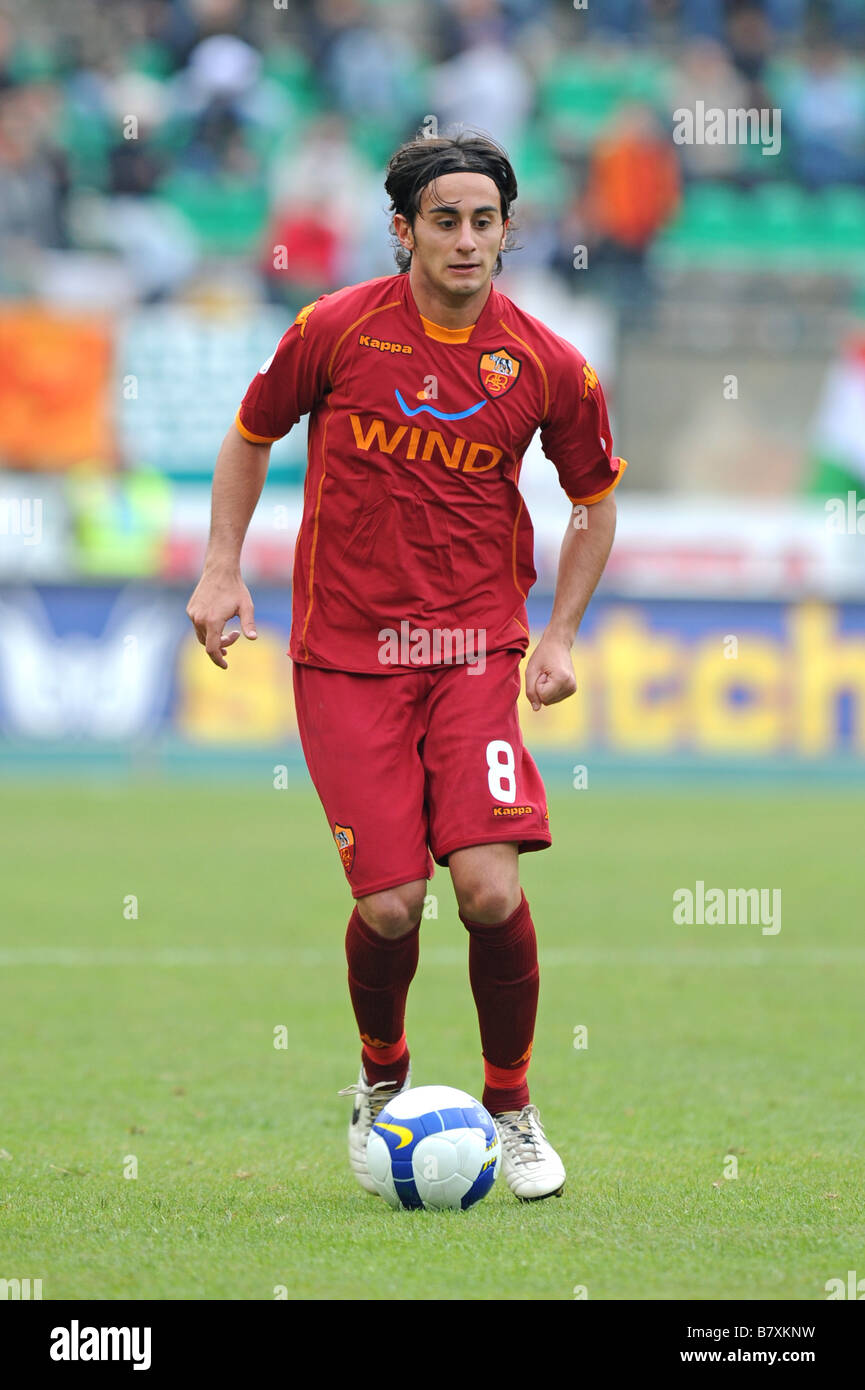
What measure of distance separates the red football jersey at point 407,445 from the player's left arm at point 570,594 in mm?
140


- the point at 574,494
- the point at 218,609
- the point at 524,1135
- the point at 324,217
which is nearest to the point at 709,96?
the point at 324,217

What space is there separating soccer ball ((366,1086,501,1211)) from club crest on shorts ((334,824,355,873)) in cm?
60

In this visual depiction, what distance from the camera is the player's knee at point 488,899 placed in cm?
464

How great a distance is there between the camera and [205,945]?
8781 millimetres

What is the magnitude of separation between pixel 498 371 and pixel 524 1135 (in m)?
1.85

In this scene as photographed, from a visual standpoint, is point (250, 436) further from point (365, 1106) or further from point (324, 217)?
point (324, 217)

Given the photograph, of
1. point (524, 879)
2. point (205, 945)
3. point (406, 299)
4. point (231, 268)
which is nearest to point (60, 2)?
point (231, 268)

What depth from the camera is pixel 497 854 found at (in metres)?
4.65

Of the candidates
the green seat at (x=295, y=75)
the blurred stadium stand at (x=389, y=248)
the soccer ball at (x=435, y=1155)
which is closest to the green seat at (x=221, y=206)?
the blurred stadium stand at (x=389, y=248)

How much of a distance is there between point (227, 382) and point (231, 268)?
1.32 meters

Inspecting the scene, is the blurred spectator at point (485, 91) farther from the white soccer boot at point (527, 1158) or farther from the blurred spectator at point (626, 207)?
the white soccer boot at point (527, 1158)

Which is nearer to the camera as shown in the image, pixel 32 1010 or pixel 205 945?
pixel 32 1010

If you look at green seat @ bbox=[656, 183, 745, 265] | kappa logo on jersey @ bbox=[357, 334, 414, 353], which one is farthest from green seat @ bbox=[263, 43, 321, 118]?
kappa logo on jersey @ bbox=[357, 334, 414, 353]

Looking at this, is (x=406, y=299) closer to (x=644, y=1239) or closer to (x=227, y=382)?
(x=644, y=1239)
